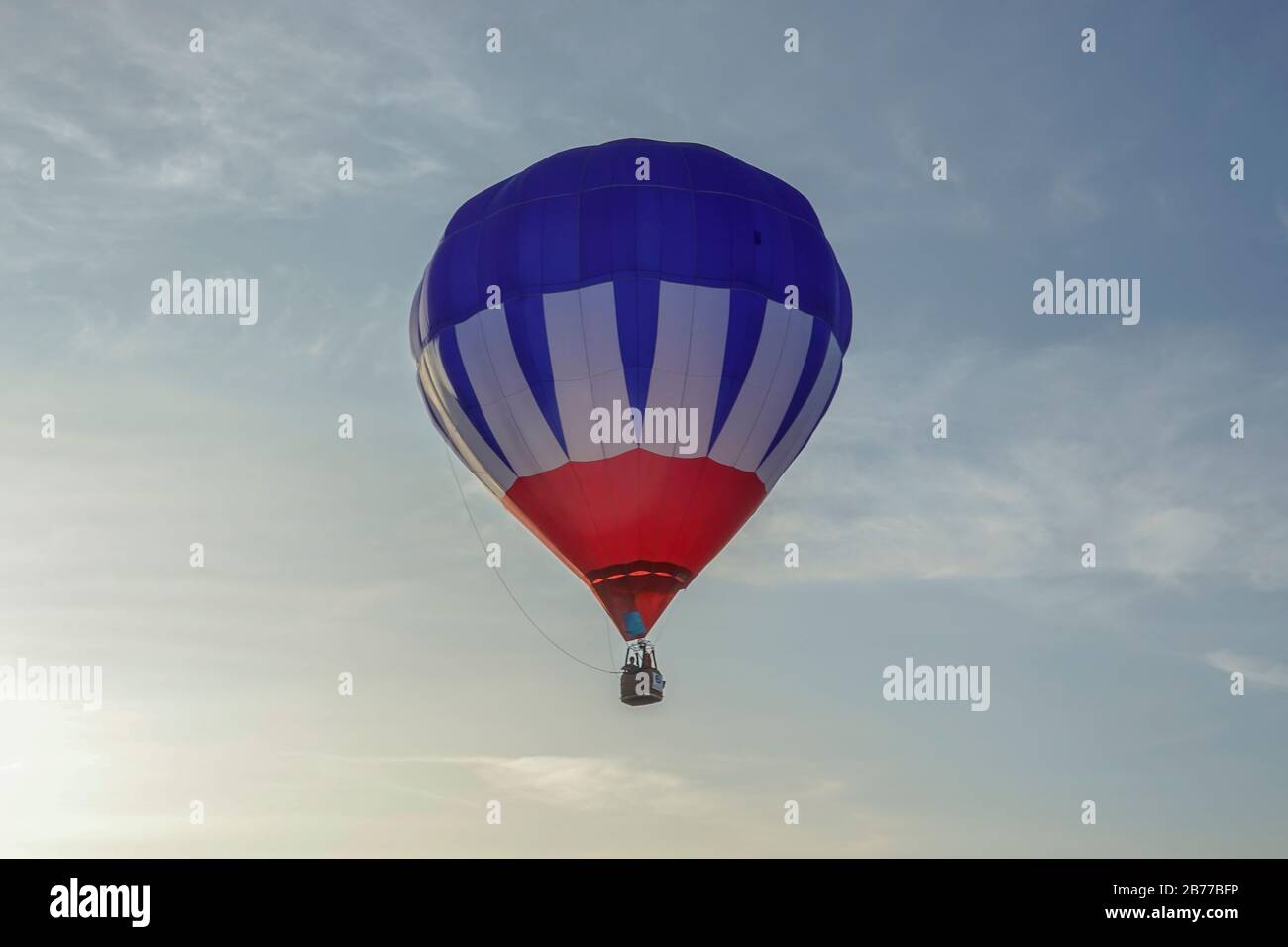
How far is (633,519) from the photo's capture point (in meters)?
32.0

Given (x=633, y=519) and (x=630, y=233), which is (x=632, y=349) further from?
(x=633, y=519)

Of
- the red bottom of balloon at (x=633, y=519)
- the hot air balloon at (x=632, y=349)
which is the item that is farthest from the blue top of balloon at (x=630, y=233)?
the red bottom of balloon at (x=633, y=519)

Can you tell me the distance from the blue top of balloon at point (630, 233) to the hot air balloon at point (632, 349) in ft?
0.11

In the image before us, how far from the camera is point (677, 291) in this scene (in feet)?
104

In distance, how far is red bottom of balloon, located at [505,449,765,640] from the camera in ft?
105

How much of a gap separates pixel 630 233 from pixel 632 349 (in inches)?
78.7

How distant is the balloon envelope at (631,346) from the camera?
31594 mm

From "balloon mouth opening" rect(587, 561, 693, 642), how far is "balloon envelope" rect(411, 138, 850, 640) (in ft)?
0.10

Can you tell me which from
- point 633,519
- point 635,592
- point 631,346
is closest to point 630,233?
point 631,346

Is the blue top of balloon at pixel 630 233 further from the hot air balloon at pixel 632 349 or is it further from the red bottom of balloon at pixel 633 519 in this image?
the red bottom of balloon at pixel 633 519

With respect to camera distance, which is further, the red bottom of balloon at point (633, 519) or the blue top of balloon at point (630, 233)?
the red bottom of balloon at point (633, 519)

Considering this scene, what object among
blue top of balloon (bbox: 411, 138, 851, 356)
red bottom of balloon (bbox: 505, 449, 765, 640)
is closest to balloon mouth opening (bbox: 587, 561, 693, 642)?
red bottom of balloon (bbox: 505, 449, 765, 640)
